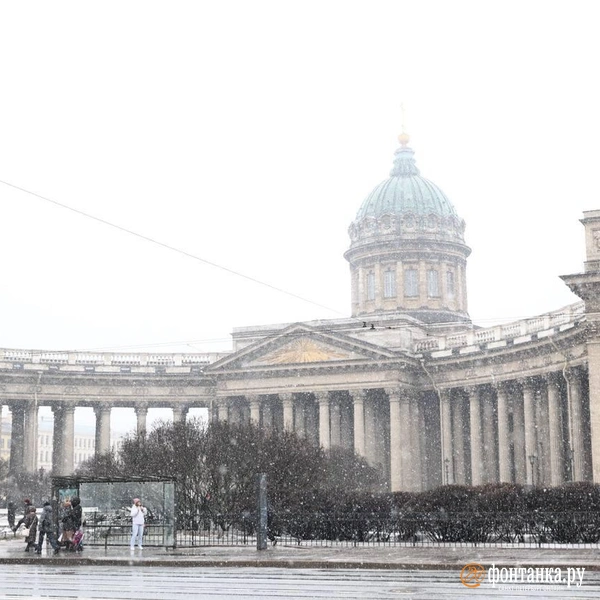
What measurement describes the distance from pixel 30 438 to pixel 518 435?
37.5 meters

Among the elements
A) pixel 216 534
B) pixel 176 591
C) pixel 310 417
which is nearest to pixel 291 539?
pixel 216 534

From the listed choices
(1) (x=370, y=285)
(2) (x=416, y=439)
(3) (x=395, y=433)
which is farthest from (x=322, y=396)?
(1) (x=370, y=285)

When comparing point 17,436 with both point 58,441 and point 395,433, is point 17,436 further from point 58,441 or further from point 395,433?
point 395,433

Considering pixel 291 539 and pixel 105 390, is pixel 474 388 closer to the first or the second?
pixel 105 390

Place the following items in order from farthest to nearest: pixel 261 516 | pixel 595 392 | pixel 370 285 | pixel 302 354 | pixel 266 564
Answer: pixel 370 285 < pixel 302 354 < pixel 595 392 < pixel 261 516 < pixel 266 564

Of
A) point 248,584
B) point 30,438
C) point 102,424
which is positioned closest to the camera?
point 248,584

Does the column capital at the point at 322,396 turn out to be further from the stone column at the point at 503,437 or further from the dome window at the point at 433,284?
the dome window at the point at 433,284

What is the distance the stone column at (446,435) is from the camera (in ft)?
274

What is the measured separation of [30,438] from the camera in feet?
296

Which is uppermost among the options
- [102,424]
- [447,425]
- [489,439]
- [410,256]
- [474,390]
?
[410,256]

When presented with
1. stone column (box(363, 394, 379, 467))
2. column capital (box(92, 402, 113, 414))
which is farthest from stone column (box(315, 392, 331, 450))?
column capital (box(92, 402, 113, 414))

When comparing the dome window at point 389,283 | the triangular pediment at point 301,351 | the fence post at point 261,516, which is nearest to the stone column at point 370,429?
the triangular pediment at point 301,351

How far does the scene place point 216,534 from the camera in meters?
43.0

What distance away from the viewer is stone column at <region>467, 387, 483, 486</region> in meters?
79.2
